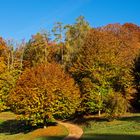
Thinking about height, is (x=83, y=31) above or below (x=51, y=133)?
above

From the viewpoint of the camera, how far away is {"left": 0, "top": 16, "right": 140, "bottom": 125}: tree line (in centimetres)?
5691

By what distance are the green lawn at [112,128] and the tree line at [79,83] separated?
6.15ft

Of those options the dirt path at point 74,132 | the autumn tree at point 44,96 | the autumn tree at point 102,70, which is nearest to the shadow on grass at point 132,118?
the autumn tree at point 102,70

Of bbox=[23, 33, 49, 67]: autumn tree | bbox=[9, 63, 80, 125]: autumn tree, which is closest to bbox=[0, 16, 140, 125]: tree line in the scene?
bbox=[9, 63, 80, 125]: autumn tree

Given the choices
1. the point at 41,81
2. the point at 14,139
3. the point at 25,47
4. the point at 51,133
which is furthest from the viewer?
the point at 25,47

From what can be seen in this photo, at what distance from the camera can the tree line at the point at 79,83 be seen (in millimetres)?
56906

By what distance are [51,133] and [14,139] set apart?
602cm

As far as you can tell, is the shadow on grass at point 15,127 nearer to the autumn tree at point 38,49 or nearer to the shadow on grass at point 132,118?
the shadow on grass at point 132,118

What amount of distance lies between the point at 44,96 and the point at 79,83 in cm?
1365

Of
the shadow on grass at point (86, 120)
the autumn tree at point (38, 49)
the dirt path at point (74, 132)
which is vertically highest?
the autumn tree at point (38, 49)

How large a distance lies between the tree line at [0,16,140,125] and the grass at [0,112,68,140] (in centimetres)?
159

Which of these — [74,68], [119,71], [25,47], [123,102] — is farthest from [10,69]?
[123,102]

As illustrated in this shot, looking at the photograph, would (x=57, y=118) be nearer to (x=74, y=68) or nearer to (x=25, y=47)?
(x=74, y=68)

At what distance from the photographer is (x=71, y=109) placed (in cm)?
5844
